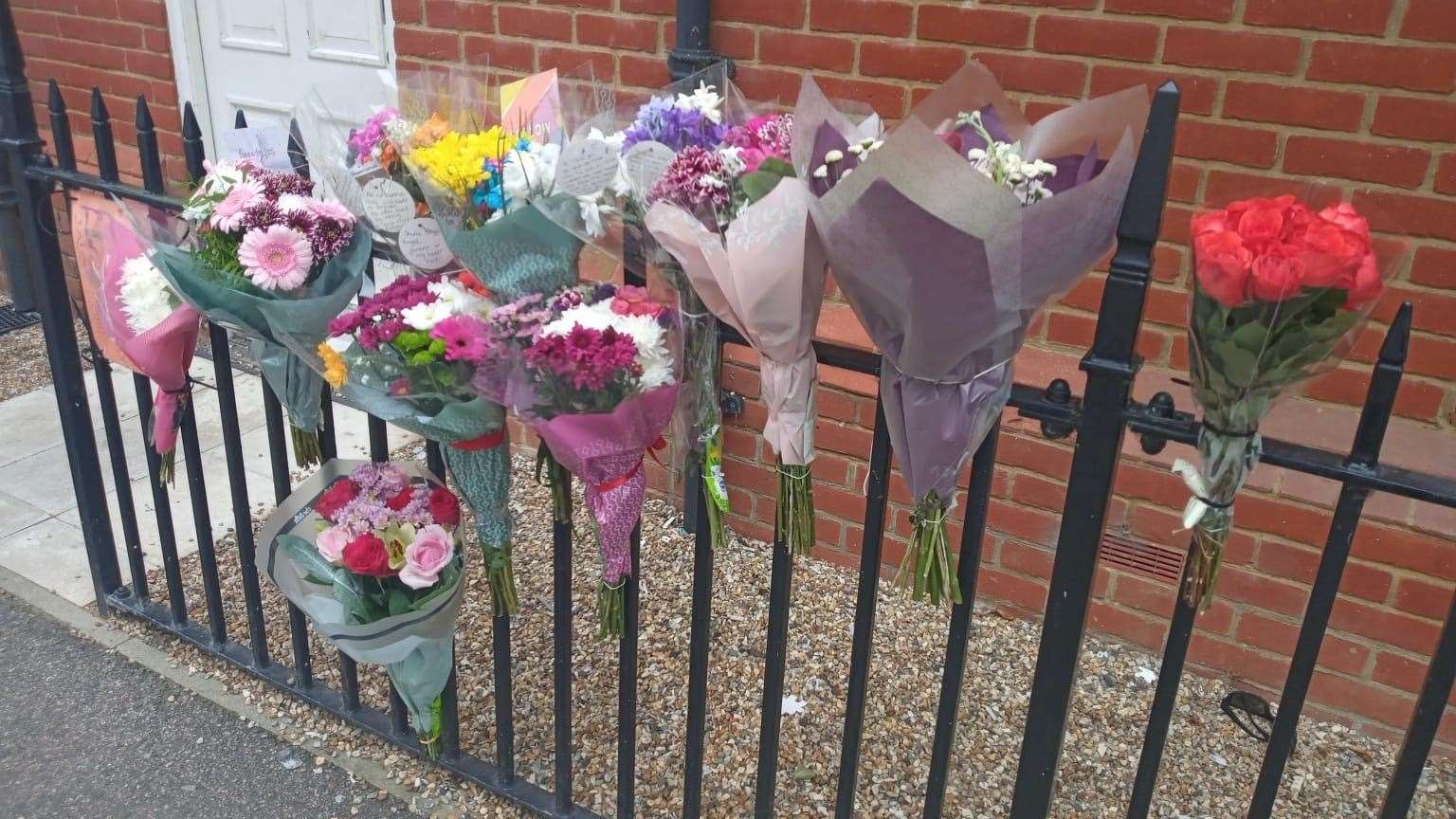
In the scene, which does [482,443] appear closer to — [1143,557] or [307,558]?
[307,558]

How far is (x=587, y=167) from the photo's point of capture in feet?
5.47

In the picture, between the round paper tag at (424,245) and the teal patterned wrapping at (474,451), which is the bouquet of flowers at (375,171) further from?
the teal patterned wrapping at (474,451)

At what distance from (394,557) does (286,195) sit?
28.6 inches

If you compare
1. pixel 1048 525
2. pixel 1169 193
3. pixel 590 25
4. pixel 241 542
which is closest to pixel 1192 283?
pixel 1169 193

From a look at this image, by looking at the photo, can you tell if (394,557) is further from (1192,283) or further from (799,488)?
(1192,283)

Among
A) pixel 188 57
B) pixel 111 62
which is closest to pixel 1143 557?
pixel 188 57

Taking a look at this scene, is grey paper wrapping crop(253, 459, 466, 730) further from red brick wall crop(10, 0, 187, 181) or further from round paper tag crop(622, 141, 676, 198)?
red brick wall crop(10, 0, 187, 181)

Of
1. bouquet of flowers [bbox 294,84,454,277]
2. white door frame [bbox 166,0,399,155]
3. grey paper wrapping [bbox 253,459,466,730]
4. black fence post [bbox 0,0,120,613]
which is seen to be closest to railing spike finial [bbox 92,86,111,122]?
black fence post [bbox 0,0,120,613]

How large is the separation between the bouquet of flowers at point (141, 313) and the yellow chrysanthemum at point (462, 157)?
781 mm

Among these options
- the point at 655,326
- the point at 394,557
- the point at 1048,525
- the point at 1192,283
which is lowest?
the point at 1048,525

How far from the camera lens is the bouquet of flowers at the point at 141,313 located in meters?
2.29

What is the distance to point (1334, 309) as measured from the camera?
4.19 ft

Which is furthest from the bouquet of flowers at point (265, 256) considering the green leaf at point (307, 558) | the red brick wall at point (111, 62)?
the red brick wall at point (111, 62)

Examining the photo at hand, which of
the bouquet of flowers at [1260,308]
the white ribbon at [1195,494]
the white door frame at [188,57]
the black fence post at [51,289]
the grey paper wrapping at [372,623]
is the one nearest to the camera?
the bouquet of flowers at [1260,308]
